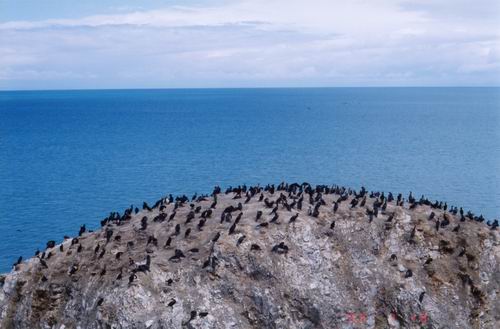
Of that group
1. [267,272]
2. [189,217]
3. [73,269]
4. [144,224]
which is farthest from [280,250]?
[73,269]

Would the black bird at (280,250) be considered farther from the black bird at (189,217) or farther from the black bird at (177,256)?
the black bird at (189,217)

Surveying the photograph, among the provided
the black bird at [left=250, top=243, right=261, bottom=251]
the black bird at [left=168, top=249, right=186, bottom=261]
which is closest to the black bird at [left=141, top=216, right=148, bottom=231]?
the black bird at [left=168, top=249, right=186, bottom=261]

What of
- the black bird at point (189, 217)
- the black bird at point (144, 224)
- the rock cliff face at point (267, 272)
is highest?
the black bird at point (189, 217)

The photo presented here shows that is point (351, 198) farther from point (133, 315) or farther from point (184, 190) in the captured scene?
point (184, 190)

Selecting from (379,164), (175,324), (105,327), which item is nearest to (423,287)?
(175,324)

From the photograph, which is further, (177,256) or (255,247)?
(255,247)

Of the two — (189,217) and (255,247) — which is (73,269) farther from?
(255,247)

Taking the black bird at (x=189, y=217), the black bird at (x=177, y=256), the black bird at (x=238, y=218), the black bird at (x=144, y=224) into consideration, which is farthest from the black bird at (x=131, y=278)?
the black bird at (x=238, y=218)

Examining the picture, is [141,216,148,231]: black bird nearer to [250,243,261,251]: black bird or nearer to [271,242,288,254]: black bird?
[250,243,261,251]: black bird
